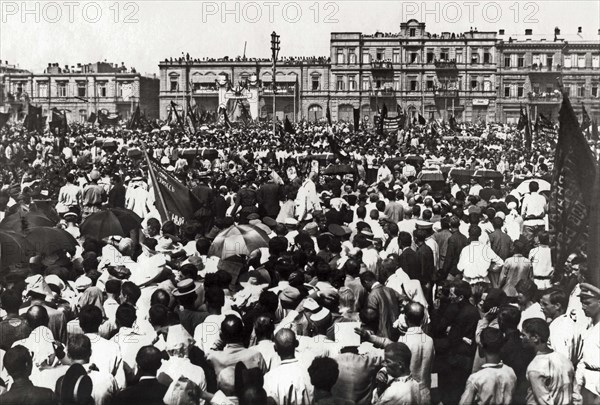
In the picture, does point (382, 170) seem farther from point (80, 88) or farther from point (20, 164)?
point (80, 88)

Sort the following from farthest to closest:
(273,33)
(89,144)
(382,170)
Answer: (273,33)
(89,144)
(382,170)

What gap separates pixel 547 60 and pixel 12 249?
72.3 m

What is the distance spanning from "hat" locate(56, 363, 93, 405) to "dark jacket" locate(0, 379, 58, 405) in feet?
0.37

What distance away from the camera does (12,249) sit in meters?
8.95

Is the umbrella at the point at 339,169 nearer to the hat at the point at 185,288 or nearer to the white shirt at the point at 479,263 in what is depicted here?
the white shirt at the point at 479,263

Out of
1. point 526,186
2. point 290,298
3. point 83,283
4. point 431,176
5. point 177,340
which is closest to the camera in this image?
point 177,340

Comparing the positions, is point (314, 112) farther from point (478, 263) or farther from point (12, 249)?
point (12, 249)

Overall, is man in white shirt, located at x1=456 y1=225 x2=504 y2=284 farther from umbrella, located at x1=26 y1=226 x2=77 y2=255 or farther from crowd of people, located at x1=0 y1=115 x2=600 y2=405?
umbrella, located at x1=26 y1=226 x2=77 y2=255

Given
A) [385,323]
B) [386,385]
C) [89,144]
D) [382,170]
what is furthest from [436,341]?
[89,144]

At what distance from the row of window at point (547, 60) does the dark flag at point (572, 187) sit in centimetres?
7058

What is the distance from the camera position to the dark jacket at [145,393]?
5270 millimetres

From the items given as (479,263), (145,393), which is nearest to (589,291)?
(479,263)

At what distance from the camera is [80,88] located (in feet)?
276

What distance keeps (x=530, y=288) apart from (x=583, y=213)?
1.38 metres
